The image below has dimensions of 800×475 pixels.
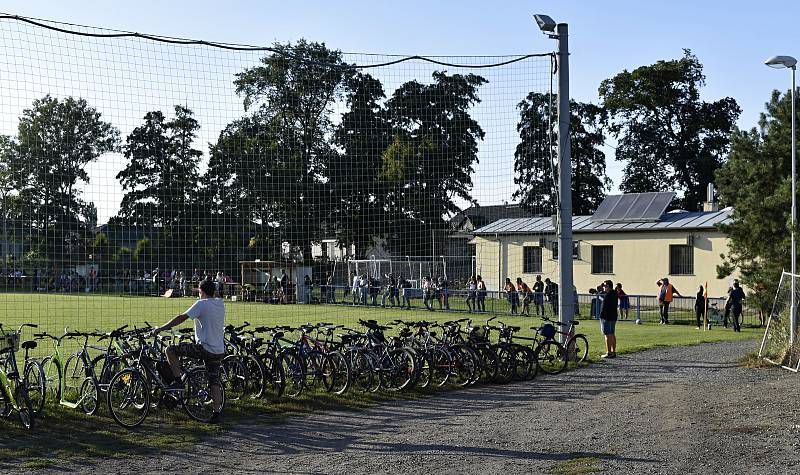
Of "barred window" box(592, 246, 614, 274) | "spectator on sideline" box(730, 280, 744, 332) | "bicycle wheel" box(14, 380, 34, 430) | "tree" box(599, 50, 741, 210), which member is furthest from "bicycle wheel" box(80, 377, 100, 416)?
"tree" box(599, 50, 741, 210)

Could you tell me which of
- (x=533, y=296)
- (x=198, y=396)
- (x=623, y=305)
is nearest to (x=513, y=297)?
(x=533, y=296)

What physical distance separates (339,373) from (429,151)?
8189mm

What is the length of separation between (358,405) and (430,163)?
8.92 meters

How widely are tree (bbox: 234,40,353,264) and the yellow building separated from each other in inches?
675

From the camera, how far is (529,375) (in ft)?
52.7

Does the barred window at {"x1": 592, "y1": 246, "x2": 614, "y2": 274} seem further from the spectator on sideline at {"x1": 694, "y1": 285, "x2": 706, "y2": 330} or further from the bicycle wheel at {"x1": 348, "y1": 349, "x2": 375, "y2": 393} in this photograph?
the bicycle wheel at {"x1": 348, "y1": 349, "x2": 375, "y2": 393}

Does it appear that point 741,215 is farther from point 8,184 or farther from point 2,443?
point 2,443

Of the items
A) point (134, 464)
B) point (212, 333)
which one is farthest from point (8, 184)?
point (134, 464)

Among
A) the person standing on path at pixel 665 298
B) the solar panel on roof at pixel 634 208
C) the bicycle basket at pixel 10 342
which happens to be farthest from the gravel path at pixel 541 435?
the solar panel on roof at pixel 634 208

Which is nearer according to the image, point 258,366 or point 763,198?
point 258,366

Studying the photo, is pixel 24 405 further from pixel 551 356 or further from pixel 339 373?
pixel 551 356

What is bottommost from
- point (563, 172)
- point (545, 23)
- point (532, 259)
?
point (532, 259)

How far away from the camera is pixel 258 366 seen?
13086 millimetres

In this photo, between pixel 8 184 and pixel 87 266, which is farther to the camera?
pixel 87 266
